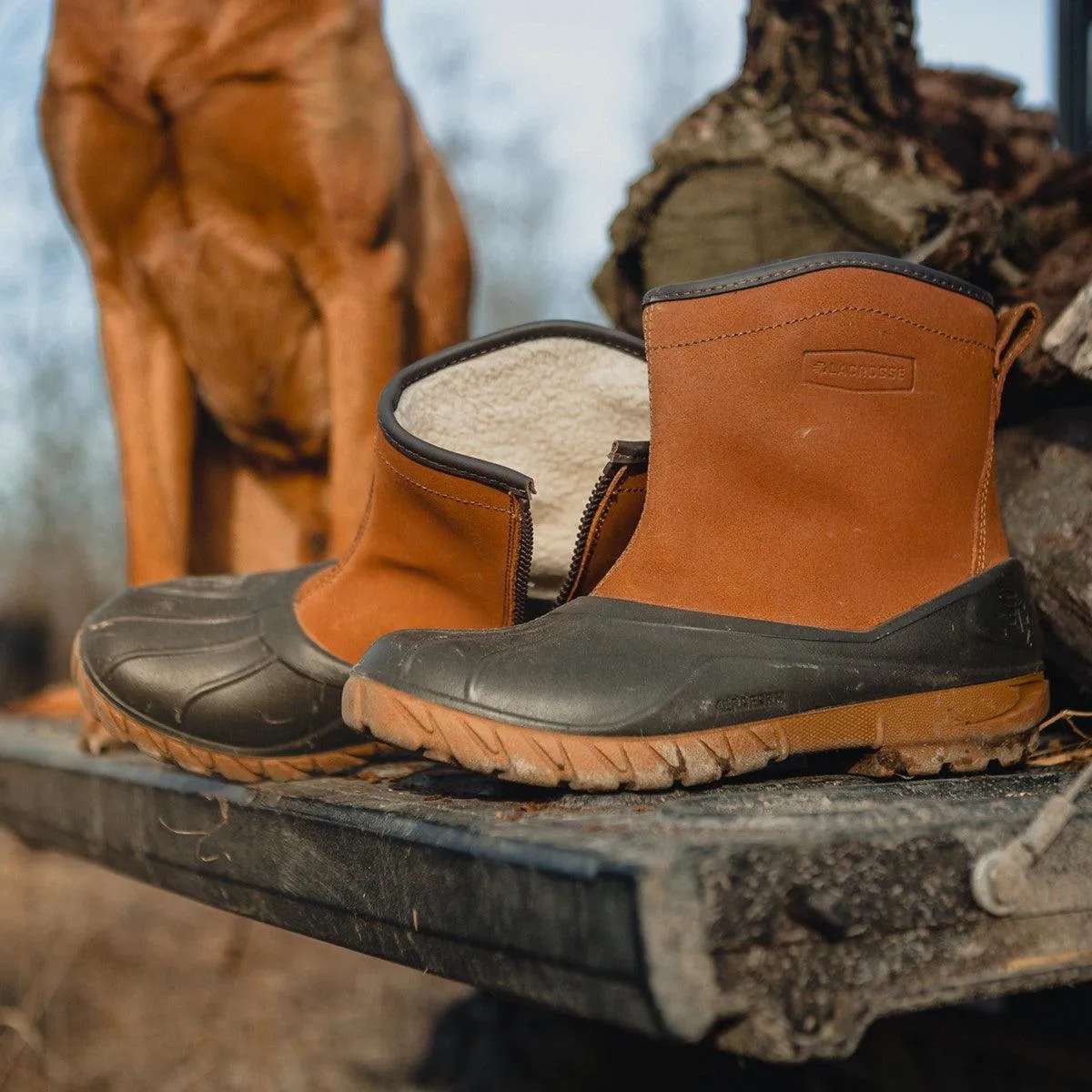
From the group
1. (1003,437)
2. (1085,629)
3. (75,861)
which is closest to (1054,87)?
(1003,437)

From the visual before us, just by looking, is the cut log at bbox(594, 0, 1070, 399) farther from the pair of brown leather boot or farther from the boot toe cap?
the boot toe cap

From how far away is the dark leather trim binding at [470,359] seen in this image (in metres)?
1.08

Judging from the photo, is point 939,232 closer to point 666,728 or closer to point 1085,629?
point 1085,629

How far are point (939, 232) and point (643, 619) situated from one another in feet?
3.95

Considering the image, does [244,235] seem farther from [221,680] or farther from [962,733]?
[962,733]

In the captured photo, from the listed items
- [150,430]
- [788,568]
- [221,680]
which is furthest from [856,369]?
[150,430]

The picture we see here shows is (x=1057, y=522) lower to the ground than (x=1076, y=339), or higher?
lower

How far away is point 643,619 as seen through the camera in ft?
3.30

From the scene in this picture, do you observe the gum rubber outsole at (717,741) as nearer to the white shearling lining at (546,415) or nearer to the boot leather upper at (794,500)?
the boot leather upper at (794,500)

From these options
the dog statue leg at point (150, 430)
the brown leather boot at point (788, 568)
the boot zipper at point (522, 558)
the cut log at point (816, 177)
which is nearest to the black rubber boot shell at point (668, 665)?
the brown leather boot at point (788, 568)

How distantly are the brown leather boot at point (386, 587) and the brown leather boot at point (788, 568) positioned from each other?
0.40ft

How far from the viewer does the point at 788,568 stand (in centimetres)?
103

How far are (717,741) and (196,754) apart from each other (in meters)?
0.59

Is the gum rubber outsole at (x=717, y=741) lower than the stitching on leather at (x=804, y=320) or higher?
lower
